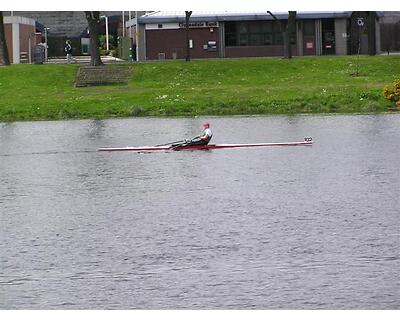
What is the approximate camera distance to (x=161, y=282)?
23672 millimetres

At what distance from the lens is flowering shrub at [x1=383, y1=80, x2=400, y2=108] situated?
69.3 meters

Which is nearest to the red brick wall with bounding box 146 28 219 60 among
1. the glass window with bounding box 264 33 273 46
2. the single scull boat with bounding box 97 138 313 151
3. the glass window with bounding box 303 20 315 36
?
the glass window with bounding box 264 33 273 46

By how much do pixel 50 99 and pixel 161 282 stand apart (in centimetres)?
5177

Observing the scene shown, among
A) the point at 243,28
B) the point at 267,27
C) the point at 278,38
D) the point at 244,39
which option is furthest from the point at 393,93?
the point at 243,28

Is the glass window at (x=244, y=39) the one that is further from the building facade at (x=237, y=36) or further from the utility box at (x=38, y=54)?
the utility box at (x=38, y=54)

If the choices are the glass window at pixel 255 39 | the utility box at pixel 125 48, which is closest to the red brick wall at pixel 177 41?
the utility box at pixel 125 48

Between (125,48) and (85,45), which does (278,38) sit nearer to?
(125,48)

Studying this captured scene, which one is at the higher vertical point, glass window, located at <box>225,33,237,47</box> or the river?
glass window, located at <box>225,33,237,47</box>

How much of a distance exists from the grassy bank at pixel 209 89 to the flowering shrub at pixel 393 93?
0.50 m

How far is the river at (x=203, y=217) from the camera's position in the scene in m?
22.3

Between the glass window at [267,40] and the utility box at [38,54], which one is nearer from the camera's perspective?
the utility box at [38,54]

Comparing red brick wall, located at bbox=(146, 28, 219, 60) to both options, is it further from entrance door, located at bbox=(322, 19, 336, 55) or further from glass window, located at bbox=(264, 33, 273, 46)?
entrance door, located at bbox=(322, 19, 336, 55)

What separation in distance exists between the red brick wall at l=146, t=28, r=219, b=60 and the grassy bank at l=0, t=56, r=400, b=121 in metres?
19.0

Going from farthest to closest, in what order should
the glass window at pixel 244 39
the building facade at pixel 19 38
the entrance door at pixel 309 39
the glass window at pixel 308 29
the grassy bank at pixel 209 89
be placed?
1. the glass window at pixel 244 39
2. the glass window at pixel 308 29
3. the entrance door at pixel 309 39
4. the building facade at pixel 19 38
5. the grassy bank at pixel 209 89
